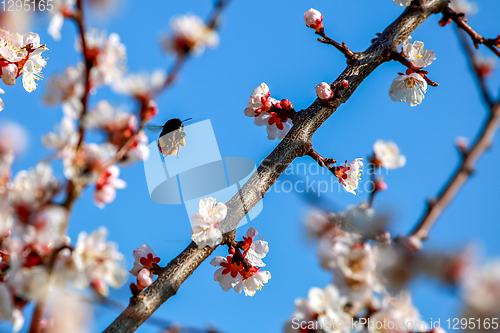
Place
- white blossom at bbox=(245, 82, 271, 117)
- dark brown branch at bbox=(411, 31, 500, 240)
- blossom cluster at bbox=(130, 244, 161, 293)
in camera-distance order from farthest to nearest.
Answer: white blossom at bbox=(245, 82, 271, 117) < blossom cluster at bbox=(130, 244, 161, 293) < dark brown branch at bbox=(411, 31, 500, 240)

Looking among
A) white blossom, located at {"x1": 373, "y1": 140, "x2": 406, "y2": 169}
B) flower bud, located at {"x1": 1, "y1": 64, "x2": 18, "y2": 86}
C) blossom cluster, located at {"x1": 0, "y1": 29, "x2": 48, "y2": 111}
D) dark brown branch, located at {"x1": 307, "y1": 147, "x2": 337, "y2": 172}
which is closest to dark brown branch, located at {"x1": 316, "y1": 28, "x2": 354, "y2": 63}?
dark brown branch, located at {"x1": 307, "y1": 147, "x2": 337, "y2": 172}

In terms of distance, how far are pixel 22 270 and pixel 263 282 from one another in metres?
1.37

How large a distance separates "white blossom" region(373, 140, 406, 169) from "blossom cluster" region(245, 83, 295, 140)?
0.78 meters

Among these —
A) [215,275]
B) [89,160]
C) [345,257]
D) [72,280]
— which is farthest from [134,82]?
[215,275]

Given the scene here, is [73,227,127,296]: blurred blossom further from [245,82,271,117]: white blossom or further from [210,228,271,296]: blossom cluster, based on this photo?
[245,82,271,117]: white blossom

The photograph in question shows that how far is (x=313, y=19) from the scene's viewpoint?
2406mm

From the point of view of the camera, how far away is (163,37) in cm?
114

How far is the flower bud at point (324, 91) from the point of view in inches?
79.7

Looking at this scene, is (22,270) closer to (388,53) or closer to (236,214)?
(236,214)

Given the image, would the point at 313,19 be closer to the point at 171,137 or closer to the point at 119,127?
the point at 171,137

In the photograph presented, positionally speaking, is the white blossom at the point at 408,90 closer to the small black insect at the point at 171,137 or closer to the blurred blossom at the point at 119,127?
the small black insect at the point at 171,137

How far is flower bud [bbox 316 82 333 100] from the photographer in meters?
2.02

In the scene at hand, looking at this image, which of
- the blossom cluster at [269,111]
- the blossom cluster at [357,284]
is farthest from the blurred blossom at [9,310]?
the blossom cluster at [269,111]

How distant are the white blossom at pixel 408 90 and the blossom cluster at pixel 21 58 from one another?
223 cm
